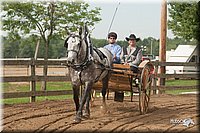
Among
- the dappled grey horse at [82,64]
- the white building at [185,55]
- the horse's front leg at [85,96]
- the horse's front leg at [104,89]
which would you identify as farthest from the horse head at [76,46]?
the white building at [185,55]

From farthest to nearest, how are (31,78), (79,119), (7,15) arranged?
(7,15)
(31,78)
(79,119)

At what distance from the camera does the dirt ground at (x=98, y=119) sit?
620 cm

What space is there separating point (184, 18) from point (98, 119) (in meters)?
16.6

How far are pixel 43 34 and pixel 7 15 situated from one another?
→ 1.82 m

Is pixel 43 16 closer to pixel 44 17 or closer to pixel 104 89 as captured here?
pixel 44 17

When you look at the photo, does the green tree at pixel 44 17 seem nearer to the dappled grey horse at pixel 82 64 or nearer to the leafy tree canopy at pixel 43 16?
the leafy tree canopy at pixel 43 16

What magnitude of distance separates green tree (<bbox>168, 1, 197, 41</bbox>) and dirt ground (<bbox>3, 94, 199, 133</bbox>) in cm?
1273

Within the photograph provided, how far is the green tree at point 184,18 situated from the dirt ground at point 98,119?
12725mm

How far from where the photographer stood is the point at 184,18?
22.5 meters

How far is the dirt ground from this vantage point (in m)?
6.20

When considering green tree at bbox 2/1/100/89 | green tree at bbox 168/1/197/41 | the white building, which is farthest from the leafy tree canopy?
the white building

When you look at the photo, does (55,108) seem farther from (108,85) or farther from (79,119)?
(79,119)

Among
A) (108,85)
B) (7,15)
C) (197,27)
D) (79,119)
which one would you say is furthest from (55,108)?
(197,27)

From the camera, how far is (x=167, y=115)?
805 centimetres
